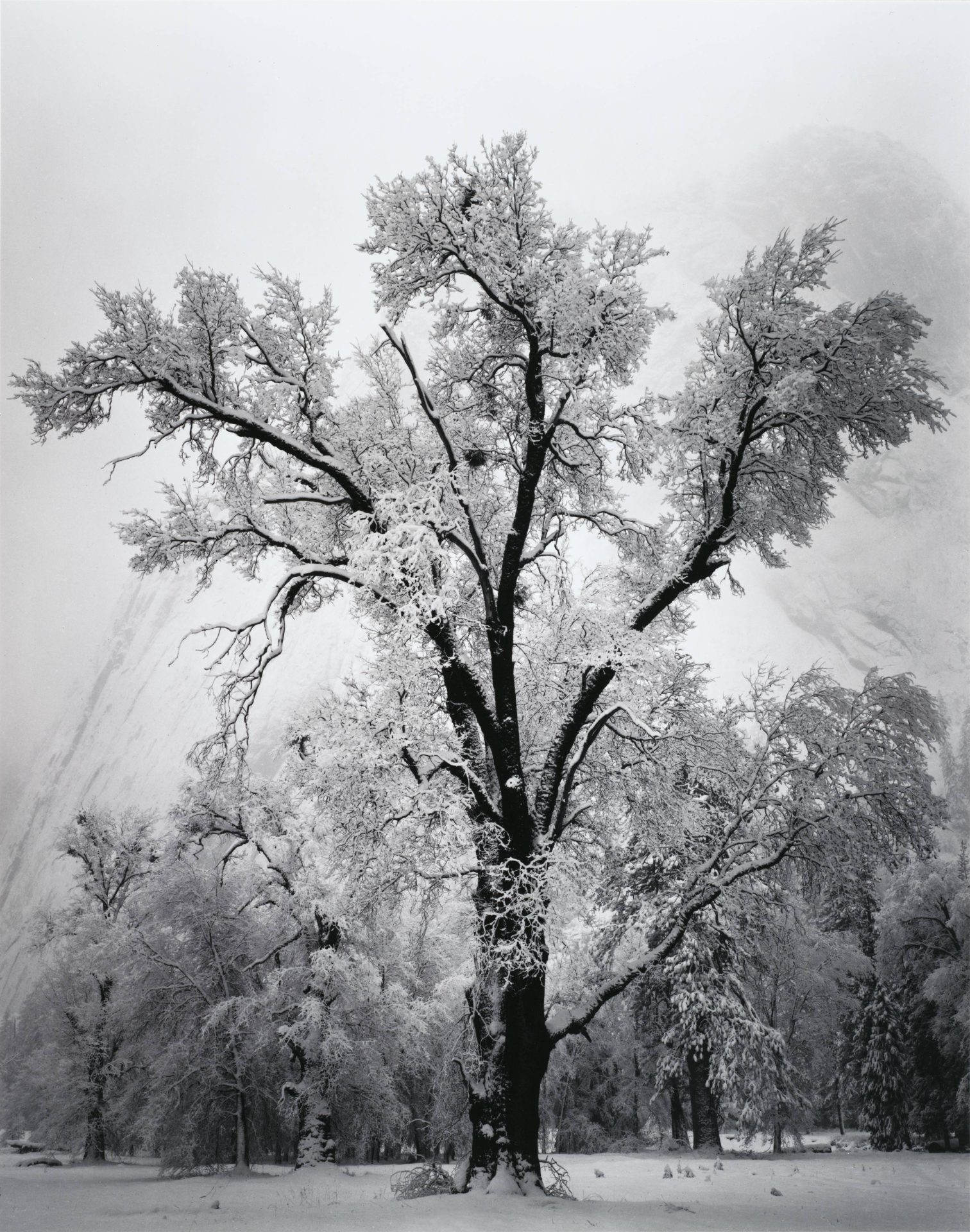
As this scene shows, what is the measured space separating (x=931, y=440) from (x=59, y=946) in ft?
325

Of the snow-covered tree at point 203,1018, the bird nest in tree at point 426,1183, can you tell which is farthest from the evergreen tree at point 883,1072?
the bird nest in tree at point 426,1183

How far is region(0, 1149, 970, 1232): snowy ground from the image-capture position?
6496 millimetres

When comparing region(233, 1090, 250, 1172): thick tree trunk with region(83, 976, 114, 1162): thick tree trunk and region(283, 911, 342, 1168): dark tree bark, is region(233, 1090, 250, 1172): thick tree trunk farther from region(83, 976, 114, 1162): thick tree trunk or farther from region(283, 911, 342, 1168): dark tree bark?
region(83, 976, 114, 1162): thick tree trunk

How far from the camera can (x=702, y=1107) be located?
21047 mm

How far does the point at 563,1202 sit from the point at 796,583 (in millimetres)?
87227

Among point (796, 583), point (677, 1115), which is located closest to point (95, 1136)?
point (677, 1115)

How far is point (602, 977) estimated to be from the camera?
8750 mm

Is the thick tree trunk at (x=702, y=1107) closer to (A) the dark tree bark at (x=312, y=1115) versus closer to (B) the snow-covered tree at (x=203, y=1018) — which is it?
(A) the dark tree bark at (x=312, y=1115)

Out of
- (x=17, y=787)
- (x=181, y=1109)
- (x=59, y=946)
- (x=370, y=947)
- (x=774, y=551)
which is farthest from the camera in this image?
(x=17, y=787)

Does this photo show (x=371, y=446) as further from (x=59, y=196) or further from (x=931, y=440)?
(x=931, y=440)

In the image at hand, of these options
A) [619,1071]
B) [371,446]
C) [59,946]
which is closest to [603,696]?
[371,446]

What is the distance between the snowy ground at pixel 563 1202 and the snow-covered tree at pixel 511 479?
3.78 ft

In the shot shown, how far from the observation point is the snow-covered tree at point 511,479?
7.37 meters

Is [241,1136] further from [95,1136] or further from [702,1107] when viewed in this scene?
[702,1107]
